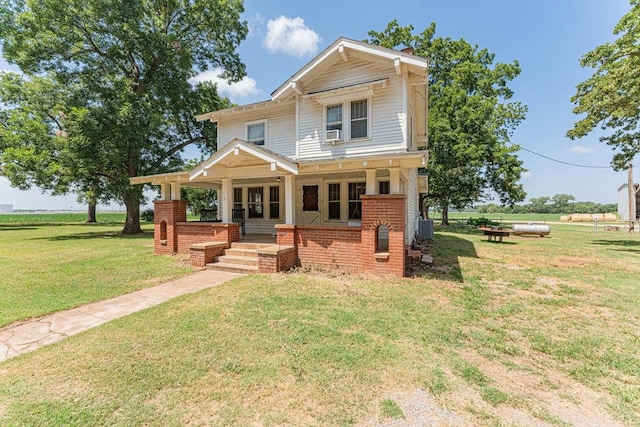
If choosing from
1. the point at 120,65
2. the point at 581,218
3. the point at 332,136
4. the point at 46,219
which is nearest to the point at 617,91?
the point at 332,136

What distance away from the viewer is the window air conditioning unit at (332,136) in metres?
9.55

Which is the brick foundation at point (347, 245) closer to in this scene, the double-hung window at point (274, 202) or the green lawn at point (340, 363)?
the green lawn at point (340, 363)

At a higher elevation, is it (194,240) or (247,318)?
(194,240)

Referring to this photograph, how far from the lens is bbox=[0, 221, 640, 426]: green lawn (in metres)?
2.54

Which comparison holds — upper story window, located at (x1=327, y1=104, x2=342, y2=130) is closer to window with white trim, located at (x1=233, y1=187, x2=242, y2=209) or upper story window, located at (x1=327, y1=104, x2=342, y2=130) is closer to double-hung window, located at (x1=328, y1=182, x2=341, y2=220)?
double-hung window, located at (x1=328, y1=182, x2=341, y2=220)

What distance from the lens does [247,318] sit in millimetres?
4574

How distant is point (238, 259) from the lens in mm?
8617

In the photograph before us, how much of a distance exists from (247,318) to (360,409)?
2.59m

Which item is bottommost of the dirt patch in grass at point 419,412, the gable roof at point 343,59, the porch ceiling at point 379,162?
the dirt patch in grass at point 419,412

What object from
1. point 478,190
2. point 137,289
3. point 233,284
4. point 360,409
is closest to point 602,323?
point 360,409

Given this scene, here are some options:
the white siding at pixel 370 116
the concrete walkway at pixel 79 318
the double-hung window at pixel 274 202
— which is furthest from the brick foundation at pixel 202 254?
the white siding at pixel 370 116

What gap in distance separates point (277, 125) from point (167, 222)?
19.9 ft

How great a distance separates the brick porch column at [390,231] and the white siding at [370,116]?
2.56 meters

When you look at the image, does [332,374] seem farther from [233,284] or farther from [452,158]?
[452,158]
